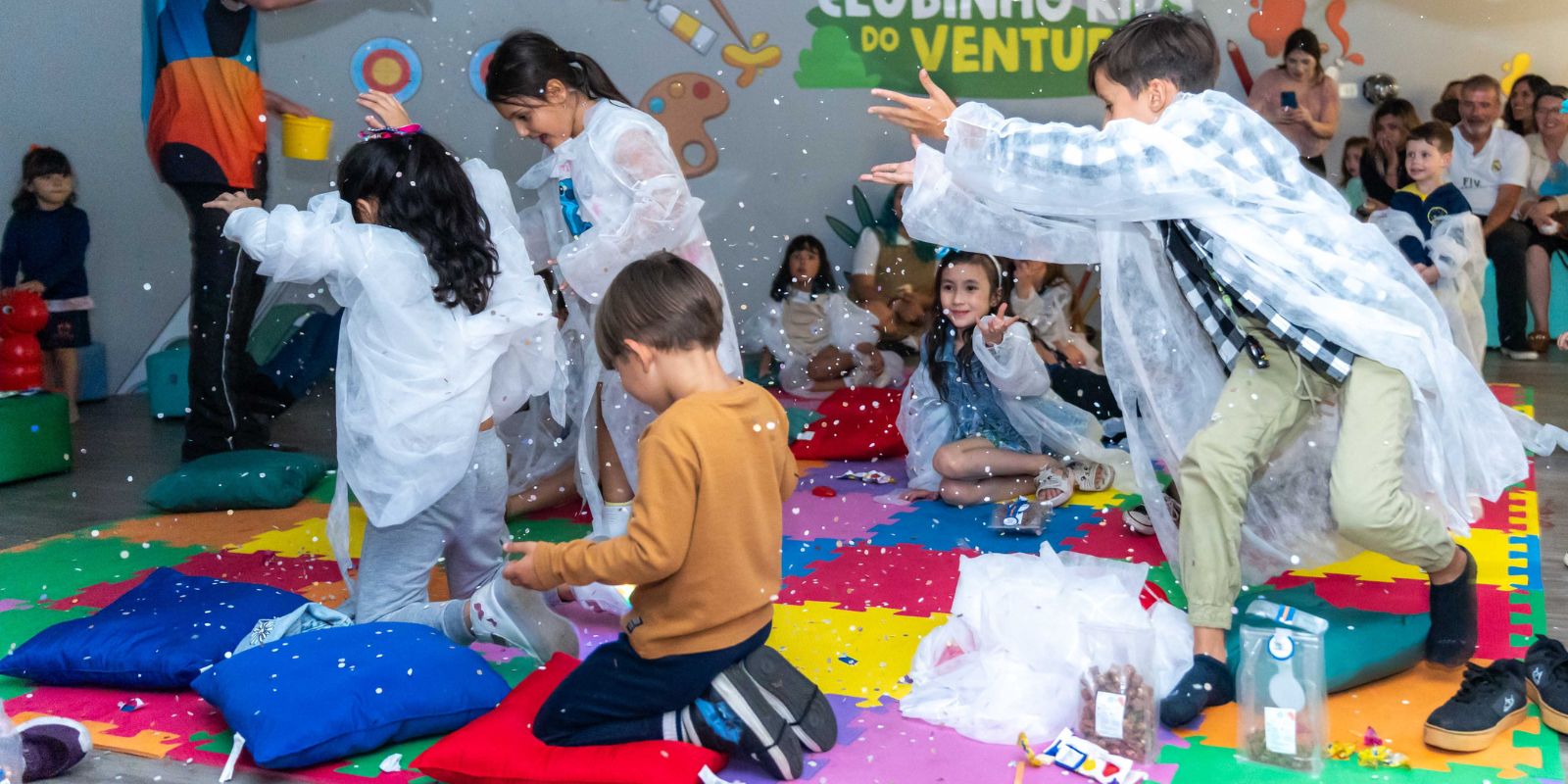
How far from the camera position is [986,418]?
4.39 m

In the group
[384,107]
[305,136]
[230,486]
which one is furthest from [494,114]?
[384,107]

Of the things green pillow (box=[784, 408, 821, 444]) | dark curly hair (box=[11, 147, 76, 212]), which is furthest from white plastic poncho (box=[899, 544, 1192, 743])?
dark curly hair (box=[11, 147, 76, 212])

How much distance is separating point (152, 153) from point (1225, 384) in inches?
153

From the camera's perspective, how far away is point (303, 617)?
288 cm

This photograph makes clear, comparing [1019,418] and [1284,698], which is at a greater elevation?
[1019,418]

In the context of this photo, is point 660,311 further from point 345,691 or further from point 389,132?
point 389,132

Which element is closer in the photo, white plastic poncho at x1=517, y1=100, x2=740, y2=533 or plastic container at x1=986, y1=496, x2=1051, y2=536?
white plastic poncho at x1=517, y1=100, x2=740, y2=533

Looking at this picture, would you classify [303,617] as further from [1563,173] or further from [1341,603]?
[1563,173]

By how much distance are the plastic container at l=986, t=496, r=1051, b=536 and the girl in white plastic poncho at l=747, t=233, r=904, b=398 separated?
2.23 metres

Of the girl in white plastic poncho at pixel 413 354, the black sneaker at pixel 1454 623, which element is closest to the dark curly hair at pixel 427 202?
the girl in white plastic poncho at pixel 413 354

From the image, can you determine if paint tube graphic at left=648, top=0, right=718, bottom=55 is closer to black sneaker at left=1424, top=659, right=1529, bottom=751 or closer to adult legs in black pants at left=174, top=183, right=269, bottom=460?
adult legs in black pants at left=174, top=183, right=269, bottom=460

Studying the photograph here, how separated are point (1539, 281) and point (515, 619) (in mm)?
5936

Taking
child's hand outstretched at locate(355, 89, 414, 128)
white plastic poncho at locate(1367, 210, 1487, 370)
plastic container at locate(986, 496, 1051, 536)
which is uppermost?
child's hand outstretched at locate(355, 89, 414, 128)

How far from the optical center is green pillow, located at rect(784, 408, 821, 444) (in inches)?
204
